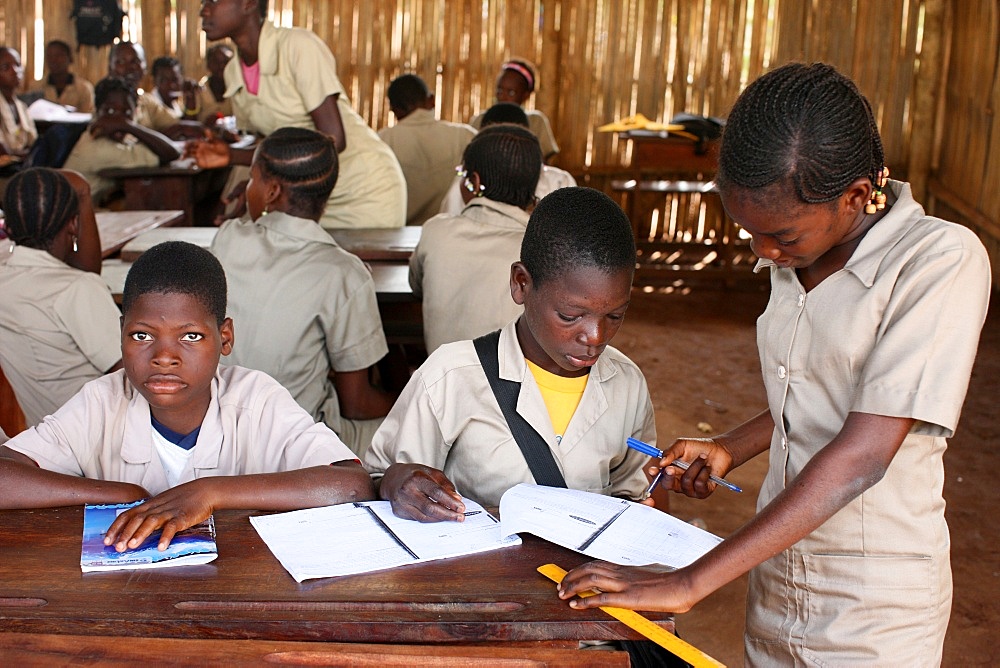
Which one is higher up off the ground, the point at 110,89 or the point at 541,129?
the point at 110,89

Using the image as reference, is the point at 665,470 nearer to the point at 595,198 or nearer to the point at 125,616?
the point at 595,198

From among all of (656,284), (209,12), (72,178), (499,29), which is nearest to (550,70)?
(499,29)

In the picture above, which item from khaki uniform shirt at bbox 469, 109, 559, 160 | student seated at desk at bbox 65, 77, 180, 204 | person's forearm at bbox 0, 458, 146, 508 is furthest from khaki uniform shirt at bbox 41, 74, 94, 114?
person's forearm at bbox 0, 458, 146, 508

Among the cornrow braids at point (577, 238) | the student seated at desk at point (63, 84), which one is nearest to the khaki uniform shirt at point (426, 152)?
the cornrow braids at point (577, 238)

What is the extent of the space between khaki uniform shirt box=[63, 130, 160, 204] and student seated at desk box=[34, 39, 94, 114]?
3.30 m

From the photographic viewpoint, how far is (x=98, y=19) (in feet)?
30.1

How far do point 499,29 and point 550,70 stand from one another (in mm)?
563

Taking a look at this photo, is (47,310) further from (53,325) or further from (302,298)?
(302,298)

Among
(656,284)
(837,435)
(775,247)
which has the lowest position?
(656,284)

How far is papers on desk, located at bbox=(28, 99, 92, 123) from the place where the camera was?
7418 millimetres

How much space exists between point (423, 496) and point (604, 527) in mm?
285

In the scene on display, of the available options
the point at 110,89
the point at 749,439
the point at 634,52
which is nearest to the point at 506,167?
the point at 749,439

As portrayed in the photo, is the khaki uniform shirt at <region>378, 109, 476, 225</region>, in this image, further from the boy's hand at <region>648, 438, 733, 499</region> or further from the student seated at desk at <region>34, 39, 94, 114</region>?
the student seated at desk at <region>34, 39, 94, 114</region>

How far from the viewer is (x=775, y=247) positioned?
1363 mm
